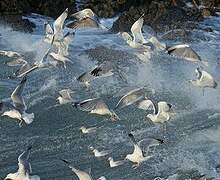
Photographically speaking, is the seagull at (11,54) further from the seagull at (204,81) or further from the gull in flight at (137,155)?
the gull in flight at (137,155)

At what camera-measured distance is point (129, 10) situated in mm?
19562

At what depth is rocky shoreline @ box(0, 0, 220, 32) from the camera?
1883cm

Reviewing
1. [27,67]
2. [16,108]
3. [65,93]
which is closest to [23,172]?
[16,108]

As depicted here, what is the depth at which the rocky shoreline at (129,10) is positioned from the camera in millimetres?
18833

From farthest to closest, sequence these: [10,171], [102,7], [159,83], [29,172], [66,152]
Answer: [102,7] → [159,83] → [66,152] → [10,171] → [29,172]

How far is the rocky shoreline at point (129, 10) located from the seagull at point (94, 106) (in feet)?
23.4

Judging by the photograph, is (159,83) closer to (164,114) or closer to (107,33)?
(164,114)

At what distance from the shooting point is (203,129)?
1189 cm

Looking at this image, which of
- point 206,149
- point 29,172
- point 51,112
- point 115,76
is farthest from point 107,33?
point 29,172

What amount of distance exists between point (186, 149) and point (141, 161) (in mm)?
1118

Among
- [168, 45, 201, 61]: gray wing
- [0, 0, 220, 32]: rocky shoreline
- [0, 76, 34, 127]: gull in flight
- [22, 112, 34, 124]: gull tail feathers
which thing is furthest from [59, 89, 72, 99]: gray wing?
[0, 0, 220, 32]: rocky shoreline

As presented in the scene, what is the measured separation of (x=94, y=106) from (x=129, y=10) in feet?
28.3

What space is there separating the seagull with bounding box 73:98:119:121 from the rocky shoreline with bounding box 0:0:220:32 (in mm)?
7147

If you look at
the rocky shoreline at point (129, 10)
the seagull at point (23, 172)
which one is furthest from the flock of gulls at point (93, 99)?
the rocky shoreline at point (129, 10)
